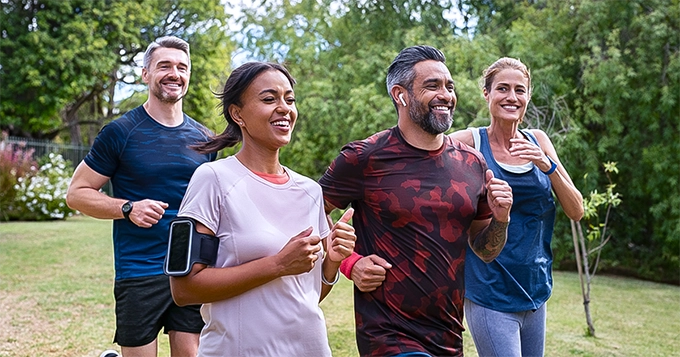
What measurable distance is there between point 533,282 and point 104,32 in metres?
28.0

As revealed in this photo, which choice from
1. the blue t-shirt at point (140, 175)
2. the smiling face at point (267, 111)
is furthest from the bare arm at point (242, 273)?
the blue t-shirt at point (140, 175)

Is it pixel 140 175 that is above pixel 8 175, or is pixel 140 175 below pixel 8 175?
above

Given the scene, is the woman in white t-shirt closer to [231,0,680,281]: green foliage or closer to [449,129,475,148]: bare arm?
[449,129,475,148]: bare arm

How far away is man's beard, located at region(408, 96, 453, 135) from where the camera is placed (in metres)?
3.06

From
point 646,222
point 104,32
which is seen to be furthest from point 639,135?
point 104,32

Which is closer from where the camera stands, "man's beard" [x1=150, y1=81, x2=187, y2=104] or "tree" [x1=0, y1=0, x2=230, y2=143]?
"man's beard" [x1=150, y1=81, x2=187, y2=104]

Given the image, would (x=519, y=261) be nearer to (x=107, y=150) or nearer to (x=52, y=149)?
(x=107, y=150)

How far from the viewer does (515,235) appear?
372cm

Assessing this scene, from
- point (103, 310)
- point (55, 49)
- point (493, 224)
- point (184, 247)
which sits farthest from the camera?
point (55, 49)

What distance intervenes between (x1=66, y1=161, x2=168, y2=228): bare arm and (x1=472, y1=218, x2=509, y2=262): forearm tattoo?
1.63 meters

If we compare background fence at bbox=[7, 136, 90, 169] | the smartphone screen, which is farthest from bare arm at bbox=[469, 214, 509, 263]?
background fence at bbox=[7, 136, 90, 169]

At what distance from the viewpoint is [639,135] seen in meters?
15.0

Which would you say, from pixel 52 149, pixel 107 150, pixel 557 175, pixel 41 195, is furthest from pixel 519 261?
pixel 52 149

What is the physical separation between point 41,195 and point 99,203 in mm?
18523
